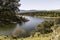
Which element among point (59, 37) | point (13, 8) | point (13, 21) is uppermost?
point (59, 37)

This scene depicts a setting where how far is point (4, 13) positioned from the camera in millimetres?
49688

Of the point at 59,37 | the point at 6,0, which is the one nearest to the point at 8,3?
the point at 6,0

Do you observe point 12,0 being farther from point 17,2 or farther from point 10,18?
point 10,18

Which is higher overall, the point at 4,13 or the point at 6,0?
the point at 6,0

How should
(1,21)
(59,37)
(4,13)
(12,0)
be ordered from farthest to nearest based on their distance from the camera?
(12,0), (4,13), (1,21), (59,37)

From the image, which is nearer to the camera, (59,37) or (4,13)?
(59,37)

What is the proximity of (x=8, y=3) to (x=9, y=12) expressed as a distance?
9.93 ft

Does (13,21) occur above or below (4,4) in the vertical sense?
below

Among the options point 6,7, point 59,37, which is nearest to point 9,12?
point 6,7

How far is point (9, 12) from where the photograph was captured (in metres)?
51.4

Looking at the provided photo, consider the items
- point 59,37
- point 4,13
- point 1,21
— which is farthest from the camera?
point 4,13

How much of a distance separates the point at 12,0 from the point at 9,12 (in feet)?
13.9

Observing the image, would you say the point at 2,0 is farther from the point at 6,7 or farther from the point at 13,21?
the point at 13,21

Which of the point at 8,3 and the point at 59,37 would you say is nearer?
the point at 59,37
